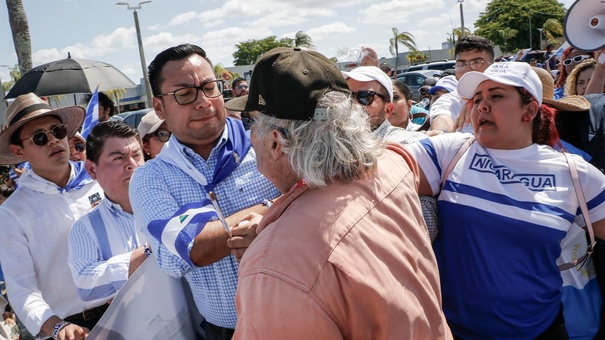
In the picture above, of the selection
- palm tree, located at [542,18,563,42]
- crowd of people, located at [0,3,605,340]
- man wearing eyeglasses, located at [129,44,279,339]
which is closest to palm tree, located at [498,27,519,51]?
palm tree, located at [542,18,563,42]

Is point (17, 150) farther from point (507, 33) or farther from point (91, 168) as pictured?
point (507, 33)

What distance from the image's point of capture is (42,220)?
277cm

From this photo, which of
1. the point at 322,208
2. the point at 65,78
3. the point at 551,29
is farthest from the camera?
the point at 551,29

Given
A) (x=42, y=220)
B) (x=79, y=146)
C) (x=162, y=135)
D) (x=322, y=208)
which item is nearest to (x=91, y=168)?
(x=42, y=220)

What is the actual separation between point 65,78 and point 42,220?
3642 mm

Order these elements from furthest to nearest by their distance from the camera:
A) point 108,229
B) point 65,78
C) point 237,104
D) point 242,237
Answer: point 65,78, point 108,229, point 237,104, point 242,237

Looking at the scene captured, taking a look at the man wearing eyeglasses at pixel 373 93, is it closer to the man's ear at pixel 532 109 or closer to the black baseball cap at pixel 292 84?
the man's ear at pixel 532 109

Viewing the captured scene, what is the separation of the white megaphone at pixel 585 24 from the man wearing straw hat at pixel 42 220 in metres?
3.16

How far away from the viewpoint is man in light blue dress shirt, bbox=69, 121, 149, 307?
2312mm

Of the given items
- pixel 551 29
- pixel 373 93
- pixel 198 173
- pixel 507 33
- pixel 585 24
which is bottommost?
pixel 198 173

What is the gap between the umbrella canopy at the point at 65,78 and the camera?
562 cm

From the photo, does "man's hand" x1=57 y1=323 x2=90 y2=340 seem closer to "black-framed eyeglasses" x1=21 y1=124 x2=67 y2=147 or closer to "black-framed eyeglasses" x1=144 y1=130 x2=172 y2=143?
"black-framed eyeglasses" x1=21 y1=124 x2=67 y2=147

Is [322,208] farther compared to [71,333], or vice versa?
[71,333]

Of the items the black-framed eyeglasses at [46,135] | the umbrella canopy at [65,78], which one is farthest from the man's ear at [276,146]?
the umbrella canopy at [65,78]
